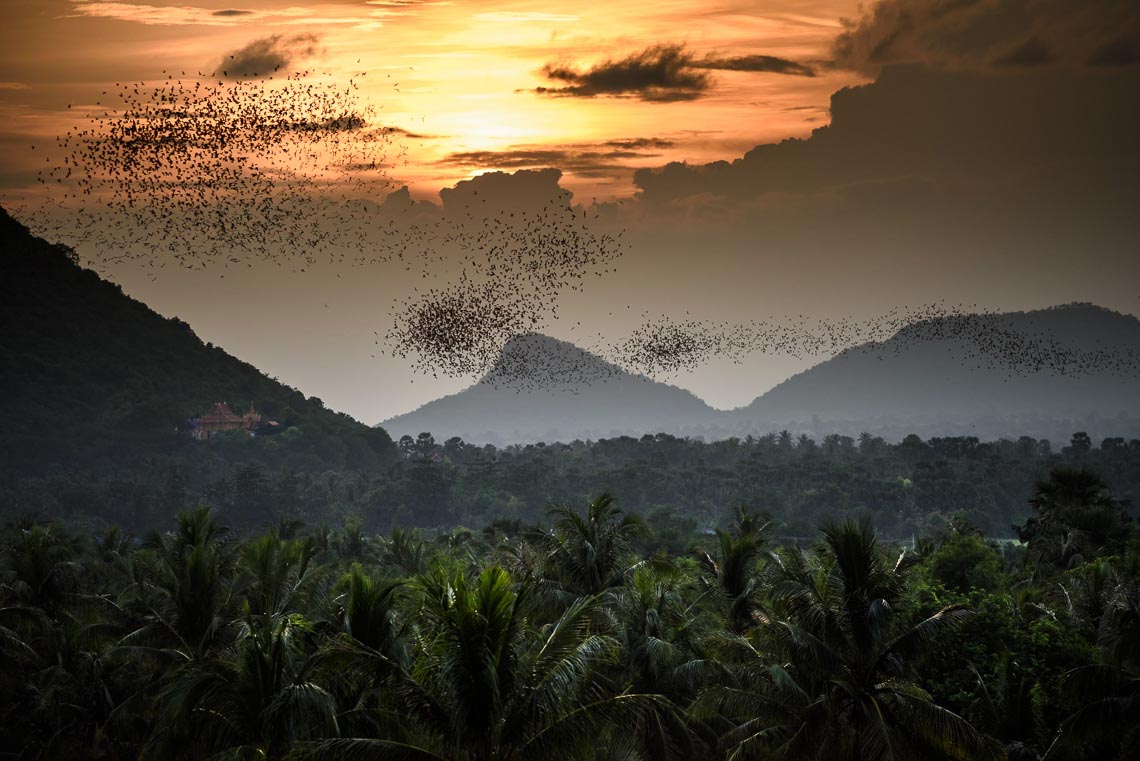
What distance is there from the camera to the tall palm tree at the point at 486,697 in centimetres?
1938

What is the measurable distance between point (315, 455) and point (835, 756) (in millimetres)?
180516

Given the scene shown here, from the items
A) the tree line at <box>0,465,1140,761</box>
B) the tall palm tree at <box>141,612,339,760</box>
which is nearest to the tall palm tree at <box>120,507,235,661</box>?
the tree line at <box>0,465,1140,761</box>

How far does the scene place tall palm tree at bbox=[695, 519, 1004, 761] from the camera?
2495 centimetres

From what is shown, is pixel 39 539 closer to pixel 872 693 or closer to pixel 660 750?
pixel 660 750

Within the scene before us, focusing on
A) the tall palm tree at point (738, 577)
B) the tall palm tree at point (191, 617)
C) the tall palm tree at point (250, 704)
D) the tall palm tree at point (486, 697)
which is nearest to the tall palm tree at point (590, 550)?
the tall palm tree at point (738, 577)

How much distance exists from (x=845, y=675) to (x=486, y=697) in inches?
375

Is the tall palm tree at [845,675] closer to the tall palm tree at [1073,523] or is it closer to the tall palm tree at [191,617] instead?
the tall palm tree at [191,617]

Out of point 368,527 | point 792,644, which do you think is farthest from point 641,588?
point 368,527

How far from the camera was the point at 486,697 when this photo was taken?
770 inches

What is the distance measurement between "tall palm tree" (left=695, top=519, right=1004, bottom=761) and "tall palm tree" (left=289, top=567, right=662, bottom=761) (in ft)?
22.6

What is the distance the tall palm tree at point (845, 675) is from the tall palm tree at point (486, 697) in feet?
22.6

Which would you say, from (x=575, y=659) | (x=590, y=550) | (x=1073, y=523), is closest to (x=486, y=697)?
(x=575, y=659)

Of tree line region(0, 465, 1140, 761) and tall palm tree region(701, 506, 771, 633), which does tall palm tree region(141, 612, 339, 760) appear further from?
tall palm tree region(701, 506, 771, 633)

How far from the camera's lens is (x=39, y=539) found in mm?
46594
